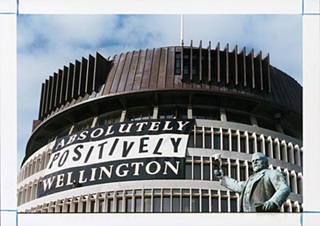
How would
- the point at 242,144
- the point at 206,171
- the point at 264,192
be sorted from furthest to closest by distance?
the point at 242,144, the point at 206,171, the point at 264,192

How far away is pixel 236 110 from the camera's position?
4288cm

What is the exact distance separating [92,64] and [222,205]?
10667 mm

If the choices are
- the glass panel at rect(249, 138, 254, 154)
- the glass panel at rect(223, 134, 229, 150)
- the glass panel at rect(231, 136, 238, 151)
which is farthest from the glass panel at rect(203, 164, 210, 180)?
the glass panel at rect(249, 138, 254, 154)

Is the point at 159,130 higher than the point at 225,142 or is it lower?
higher

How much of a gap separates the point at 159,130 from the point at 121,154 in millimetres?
2453

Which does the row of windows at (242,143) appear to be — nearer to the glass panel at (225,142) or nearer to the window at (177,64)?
the glass panel at (225,142)

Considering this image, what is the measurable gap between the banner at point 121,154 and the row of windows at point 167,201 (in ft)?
2.57

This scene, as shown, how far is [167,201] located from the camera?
3894cm

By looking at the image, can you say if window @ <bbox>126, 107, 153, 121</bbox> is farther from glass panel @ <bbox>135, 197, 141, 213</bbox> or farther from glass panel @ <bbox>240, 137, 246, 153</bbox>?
glass panel @ <bbox>240, 137, 246, 153</bbox>

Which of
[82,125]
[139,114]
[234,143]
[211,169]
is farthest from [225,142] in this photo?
[82,125]

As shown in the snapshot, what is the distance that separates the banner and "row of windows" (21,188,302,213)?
0.78 m

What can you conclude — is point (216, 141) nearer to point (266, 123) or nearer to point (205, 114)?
point (205, 114)
